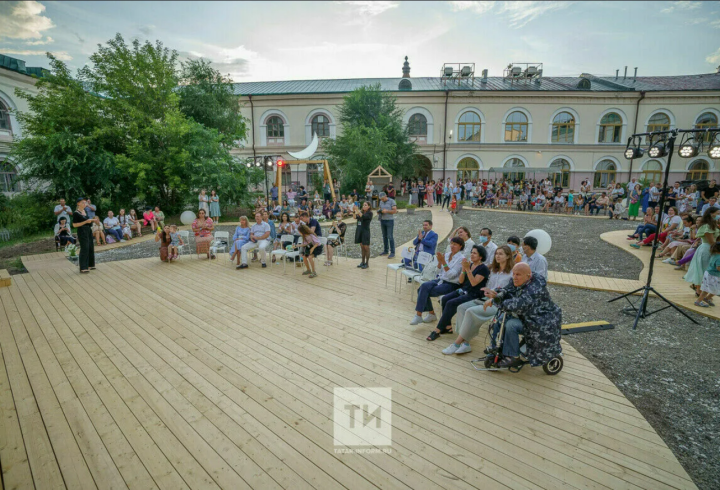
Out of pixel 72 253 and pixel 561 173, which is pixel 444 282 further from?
pixel 561 173

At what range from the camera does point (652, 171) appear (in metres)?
26.1

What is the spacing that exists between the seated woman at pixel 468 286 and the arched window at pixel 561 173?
26419 mm

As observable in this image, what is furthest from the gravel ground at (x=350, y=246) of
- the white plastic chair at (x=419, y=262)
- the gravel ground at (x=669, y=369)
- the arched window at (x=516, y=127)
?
the arched window at (x=516, y=127)

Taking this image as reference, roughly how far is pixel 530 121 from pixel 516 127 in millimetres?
1036

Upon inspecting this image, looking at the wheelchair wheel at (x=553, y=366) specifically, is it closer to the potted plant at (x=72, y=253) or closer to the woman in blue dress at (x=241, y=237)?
the woman in blue dress at (x=241, y=237)

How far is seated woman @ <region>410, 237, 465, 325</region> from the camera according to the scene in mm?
5125

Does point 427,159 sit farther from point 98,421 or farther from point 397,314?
point 98,421

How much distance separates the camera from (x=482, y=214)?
1831cm

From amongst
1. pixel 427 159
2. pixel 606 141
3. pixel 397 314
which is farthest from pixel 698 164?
pixel 397 314

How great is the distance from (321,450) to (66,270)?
8.97 metres

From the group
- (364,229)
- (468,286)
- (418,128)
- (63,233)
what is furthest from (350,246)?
(418,128)

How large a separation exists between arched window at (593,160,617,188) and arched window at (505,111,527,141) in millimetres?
6226

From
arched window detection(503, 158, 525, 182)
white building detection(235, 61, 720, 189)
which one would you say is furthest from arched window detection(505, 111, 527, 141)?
arched window detection(503, 158, 525, 182)

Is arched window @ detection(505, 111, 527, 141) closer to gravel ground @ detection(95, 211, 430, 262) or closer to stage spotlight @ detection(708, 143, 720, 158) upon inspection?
gravel ground @ detection(95, 211, 430, 262)
